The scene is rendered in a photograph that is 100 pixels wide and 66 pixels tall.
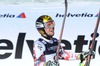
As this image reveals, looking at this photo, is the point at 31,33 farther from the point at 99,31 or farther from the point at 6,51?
the point at 99,31

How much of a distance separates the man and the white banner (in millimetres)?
35

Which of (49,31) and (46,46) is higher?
(49,31)

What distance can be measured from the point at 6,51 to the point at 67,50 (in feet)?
1.63

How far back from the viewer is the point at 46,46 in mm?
2281

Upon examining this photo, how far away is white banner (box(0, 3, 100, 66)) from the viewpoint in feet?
7.53

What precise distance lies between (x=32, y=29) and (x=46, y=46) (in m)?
0.18

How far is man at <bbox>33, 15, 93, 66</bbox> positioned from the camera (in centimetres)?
226

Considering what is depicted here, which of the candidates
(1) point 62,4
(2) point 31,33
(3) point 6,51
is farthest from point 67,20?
(3) point 6,51

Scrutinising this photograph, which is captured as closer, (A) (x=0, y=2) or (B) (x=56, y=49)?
(B) (x=56, y=49)

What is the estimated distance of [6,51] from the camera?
2354 mm

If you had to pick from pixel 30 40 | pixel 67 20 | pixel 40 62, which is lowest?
pixel 40 62

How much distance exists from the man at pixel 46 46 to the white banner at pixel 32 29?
35 mm

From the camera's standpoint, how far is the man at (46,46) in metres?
2.26

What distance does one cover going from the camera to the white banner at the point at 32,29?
7.53 feet
